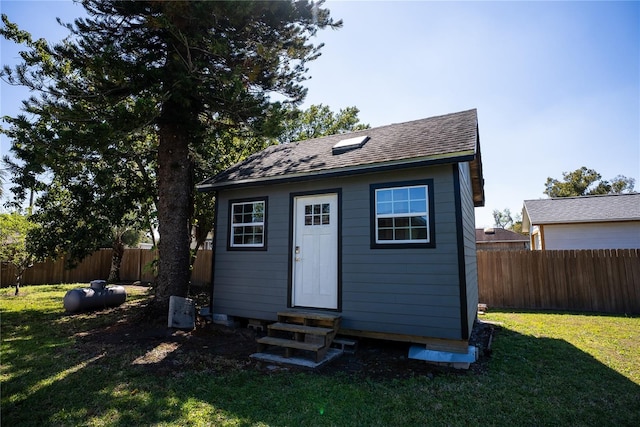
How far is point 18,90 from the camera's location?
6461 millimetres

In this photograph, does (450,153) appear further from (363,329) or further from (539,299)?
(539,299)

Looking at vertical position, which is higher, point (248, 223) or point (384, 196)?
point (384, 196)

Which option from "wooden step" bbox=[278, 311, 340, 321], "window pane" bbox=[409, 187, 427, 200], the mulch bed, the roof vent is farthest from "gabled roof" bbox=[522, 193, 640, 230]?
"wooden step" bbox=[278, 311, 340, 321]

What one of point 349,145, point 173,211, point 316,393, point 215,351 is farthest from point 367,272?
point 173,211

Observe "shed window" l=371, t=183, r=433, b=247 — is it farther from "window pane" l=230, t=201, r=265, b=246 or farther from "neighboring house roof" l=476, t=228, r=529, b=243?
"neighboring house roof" l=476, t=228, r=529, b=243

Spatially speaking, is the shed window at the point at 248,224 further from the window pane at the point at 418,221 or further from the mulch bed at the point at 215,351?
the window pane at the point at 418,221

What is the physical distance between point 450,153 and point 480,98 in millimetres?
5658

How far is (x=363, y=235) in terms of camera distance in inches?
224

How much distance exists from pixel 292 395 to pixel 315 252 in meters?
2.82

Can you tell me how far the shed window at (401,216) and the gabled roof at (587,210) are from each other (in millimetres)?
10280

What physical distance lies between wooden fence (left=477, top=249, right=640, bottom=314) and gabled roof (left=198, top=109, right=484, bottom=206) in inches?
152

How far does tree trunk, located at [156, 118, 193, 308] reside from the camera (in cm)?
723

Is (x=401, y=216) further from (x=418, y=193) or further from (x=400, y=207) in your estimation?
(x=418, y=193)

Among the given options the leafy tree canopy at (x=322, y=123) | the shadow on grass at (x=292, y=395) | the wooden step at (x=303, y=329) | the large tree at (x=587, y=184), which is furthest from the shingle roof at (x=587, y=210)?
the large tree at (x=587, y=184)
